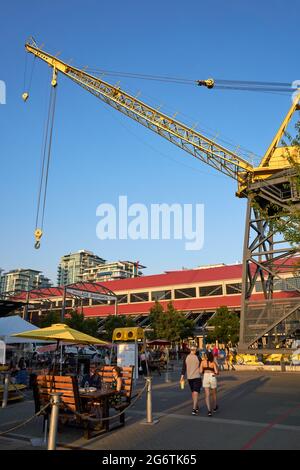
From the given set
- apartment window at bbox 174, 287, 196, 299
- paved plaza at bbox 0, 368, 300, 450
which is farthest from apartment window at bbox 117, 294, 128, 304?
paved plaza at bbox 0, 368, 300, 450

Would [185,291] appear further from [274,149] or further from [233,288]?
[274,149]

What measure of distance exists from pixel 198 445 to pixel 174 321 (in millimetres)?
41622

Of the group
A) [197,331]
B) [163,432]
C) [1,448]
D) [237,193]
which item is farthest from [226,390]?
[197,331]

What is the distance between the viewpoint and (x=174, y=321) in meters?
48.1

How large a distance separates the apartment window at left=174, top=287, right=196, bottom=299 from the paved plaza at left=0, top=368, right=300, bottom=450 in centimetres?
4952

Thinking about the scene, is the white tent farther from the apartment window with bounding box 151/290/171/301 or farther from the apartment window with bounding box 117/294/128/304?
the apartment window with bounding box 117/294/128/304

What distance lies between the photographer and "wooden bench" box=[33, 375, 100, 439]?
782cm

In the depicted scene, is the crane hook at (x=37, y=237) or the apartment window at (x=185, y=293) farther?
the apartment window at (x=185, y=293)

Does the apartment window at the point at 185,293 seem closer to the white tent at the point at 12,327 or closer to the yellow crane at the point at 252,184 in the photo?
the yellow crane at the point at 252,184

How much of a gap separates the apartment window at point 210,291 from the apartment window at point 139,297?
9583 mm

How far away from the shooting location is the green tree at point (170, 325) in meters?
47.5

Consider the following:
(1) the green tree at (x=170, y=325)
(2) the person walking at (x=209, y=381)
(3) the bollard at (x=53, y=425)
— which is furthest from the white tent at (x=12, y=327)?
(1) the green tree at (x=170, y=325)

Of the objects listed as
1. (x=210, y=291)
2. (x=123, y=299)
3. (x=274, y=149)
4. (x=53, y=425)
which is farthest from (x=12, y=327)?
(x=123, y=299)

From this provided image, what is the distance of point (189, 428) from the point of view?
8.43 m
